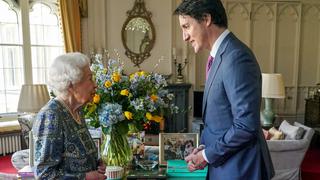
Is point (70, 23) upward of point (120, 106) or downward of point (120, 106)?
upward

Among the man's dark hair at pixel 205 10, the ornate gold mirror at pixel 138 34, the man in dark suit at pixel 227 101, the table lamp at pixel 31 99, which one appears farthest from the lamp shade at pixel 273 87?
the man's dark hair at pixel 205 10

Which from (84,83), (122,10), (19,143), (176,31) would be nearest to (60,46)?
(122,10)

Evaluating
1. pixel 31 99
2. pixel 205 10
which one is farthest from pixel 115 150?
pixel 31 99

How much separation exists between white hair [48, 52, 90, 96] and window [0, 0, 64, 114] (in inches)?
165

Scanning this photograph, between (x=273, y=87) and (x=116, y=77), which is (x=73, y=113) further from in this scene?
(x=273, y=87)

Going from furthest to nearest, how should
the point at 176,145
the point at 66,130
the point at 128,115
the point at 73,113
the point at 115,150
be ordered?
the point at 176,145, the point at 115,150, the point at 128,115, the point at 73,113, the point at 66,130

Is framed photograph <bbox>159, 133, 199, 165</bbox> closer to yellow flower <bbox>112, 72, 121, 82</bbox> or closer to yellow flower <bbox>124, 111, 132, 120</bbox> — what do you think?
yellow flower <bbox>124, 111, 132, 120</bbox>

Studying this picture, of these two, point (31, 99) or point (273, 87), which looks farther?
point (273, 87)

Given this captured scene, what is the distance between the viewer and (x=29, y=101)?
323 centimetres

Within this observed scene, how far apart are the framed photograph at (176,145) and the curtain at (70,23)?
3.82 m

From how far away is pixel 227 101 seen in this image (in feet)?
4.01

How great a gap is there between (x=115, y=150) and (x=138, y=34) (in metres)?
4.31

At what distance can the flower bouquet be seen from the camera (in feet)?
5.76

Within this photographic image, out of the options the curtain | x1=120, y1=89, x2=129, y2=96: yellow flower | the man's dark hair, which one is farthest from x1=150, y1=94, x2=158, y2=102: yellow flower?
the curtain
